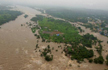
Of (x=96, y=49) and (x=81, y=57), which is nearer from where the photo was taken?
(x=81, y=57)

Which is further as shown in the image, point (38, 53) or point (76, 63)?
point (38, 53)

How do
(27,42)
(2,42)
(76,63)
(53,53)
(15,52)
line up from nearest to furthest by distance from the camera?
1. (76,63)
2. (15,52)
3. (53,53)
4. (2,42)
5. (27,42)

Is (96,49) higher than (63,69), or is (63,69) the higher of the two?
(96,49)

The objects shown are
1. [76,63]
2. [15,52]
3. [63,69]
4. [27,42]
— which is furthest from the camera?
[27,42]

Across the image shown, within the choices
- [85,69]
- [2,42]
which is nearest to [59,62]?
[85,69]

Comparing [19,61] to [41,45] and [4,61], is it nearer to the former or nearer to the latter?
[4,61]

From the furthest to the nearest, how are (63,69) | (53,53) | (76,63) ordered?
(53,53) → (76,63) → (63,69)

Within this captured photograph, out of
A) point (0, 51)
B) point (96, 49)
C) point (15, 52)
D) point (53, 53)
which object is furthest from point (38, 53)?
point (96, 49)

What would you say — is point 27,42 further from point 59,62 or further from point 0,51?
point 59,62
